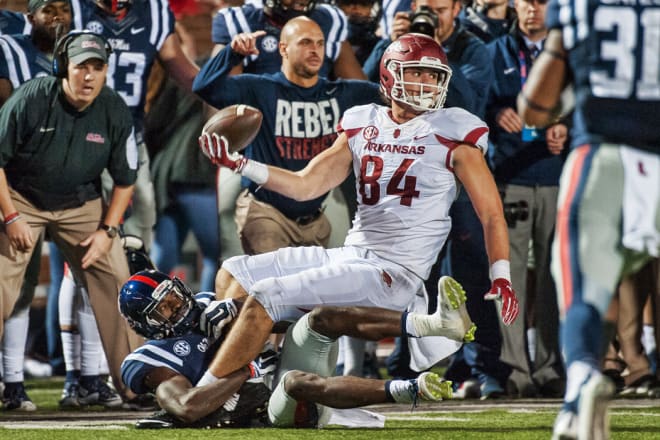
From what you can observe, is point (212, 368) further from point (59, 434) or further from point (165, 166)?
point (165, 166)

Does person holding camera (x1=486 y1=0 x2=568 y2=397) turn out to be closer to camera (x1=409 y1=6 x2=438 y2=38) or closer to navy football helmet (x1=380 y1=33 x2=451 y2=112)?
camera (x1=409 y1=6 x2=438 y2=38)

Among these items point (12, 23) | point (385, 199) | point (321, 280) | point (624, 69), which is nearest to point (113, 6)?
point (12, 23)

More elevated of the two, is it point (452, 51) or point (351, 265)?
point (452, 51)

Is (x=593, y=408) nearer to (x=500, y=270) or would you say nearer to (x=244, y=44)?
(x=500, y=270)

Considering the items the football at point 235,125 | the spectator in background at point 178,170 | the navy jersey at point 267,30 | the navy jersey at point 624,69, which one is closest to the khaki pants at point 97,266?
the navy jersey at point 267,30

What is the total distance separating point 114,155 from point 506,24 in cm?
247

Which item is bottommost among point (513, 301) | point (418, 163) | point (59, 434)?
point (59, 434)

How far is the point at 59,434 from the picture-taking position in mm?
5105

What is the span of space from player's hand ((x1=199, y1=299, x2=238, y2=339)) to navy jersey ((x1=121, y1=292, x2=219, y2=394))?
0.05 metres

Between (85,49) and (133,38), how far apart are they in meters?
0.86

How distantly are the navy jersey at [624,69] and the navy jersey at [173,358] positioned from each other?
7.37ft

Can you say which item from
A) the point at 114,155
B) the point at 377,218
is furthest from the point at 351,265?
the point at 114,155

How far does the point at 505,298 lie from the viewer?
493 centimetres

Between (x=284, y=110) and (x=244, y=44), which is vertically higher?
(x=244, y=44)
